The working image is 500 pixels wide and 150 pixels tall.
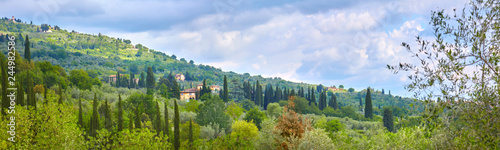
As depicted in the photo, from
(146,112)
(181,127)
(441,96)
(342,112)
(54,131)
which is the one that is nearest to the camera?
→ (441,96)

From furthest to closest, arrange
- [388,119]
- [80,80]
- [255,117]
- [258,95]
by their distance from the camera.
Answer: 1. [258,95]
2. [80,80]
3. [388,119]
4. [255,117]

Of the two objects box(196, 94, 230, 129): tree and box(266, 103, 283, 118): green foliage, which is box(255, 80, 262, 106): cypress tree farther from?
box(196, 94, 230, 129): tree

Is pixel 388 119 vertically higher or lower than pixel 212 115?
lower

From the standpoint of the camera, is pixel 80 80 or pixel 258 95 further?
pixel 258 95

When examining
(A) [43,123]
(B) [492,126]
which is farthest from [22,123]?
(B) [492,126]

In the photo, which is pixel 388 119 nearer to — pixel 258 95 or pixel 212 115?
pixel 258 95

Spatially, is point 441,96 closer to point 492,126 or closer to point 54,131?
point 492,126

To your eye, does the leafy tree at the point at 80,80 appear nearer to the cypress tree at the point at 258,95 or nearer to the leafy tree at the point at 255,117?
the leafy tree at the point at 255,117

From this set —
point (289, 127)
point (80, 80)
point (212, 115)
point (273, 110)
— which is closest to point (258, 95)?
point (273, 110)

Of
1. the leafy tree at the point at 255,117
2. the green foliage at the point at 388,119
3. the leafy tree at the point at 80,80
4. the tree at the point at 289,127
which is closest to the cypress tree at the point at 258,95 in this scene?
the green foliage at the point at 388,119

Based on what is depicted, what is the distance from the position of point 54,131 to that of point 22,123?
1.76 metres

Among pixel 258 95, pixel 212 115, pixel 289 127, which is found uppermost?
pixel 289 127

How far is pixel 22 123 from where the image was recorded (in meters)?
20.0

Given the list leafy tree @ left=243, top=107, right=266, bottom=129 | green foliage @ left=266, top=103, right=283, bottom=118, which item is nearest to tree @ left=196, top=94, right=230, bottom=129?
leafy tree @ left=243, top=107, right=266, bottom=129
